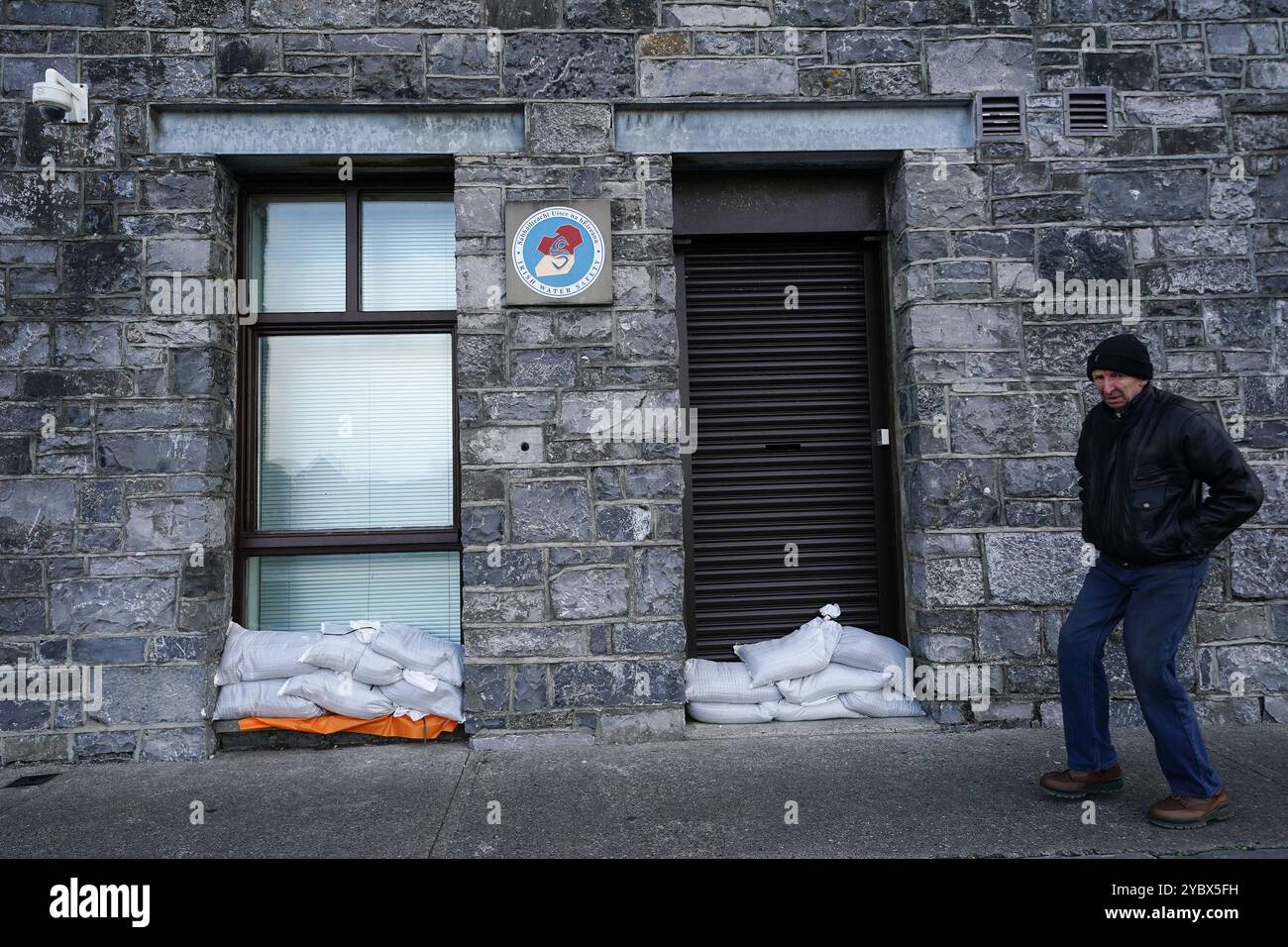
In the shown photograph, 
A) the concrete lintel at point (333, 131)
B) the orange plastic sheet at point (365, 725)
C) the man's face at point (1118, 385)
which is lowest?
the orange plastic sheet at point (365, 725)

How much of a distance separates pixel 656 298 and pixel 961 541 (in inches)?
91.1

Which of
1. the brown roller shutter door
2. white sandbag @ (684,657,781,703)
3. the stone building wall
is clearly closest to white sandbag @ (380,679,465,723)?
the stone building wall

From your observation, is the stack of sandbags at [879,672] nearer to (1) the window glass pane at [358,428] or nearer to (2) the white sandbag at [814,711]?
(2) the white sandbag at [814,711]

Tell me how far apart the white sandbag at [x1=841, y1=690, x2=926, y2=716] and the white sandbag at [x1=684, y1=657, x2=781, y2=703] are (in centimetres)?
45

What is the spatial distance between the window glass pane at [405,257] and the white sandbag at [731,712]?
2965mm

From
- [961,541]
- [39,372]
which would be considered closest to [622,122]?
[961,541]

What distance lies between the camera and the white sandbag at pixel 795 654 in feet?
16.4

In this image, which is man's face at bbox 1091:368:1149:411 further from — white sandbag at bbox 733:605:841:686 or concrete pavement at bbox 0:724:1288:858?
white sandbag at bbox 733:605:841:686

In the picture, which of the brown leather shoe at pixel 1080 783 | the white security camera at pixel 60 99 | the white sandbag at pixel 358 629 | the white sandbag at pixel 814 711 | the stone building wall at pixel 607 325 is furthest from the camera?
the white sandbag at pixel 814 711

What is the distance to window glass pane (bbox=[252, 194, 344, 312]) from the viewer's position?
5.34 m

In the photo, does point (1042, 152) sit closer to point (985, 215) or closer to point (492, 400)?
point (985, 215)

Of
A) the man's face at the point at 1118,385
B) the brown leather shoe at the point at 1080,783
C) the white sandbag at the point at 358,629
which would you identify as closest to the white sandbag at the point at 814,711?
the brown leather shoe at the point at 1080,783

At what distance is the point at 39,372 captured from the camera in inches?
188

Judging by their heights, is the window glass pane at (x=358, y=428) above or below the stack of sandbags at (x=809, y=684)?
above
